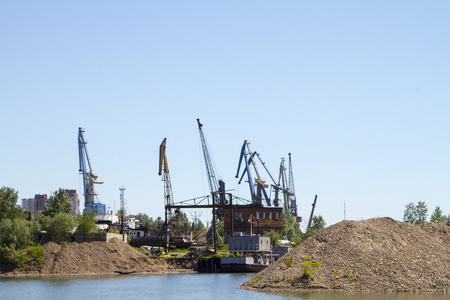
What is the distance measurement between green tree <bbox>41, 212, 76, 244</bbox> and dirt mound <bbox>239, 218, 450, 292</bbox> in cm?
4803

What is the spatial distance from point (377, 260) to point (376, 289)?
432 centimetres

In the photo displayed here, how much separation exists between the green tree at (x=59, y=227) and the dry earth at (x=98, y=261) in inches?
101

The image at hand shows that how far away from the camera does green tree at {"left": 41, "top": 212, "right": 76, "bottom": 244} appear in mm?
104438

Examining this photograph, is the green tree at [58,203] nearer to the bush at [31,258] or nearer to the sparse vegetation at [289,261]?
the bush at [31,258]

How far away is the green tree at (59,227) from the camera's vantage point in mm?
104438

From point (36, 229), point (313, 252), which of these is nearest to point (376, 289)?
point (313, 252)

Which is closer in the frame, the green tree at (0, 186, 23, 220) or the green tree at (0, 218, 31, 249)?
the green tree at (0, 218, 31, 249)

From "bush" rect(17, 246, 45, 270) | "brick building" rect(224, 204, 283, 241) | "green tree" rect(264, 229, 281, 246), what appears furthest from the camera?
"brick building" rect(224, 204, 283, 241)

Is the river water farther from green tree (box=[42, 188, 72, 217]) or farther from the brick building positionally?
the brick building

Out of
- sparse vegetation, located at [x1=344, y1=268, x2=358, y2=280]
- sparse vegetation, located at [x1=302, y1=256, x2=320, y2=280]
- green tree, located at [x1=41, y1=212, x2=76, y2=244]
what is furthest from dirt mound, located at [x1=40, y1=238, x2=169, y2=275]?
sparse vegetation, located at [x1=344, y1=268, x2=358, y2=280]

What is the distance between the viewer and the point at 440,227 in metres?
76.0

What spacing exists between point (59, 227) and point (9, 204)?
10611 millimetres

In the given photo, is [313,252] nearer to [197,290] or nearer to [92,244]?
[197,290]

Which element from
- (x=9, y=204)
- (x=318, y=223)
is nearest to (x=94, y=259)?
(x=9, y=204)
